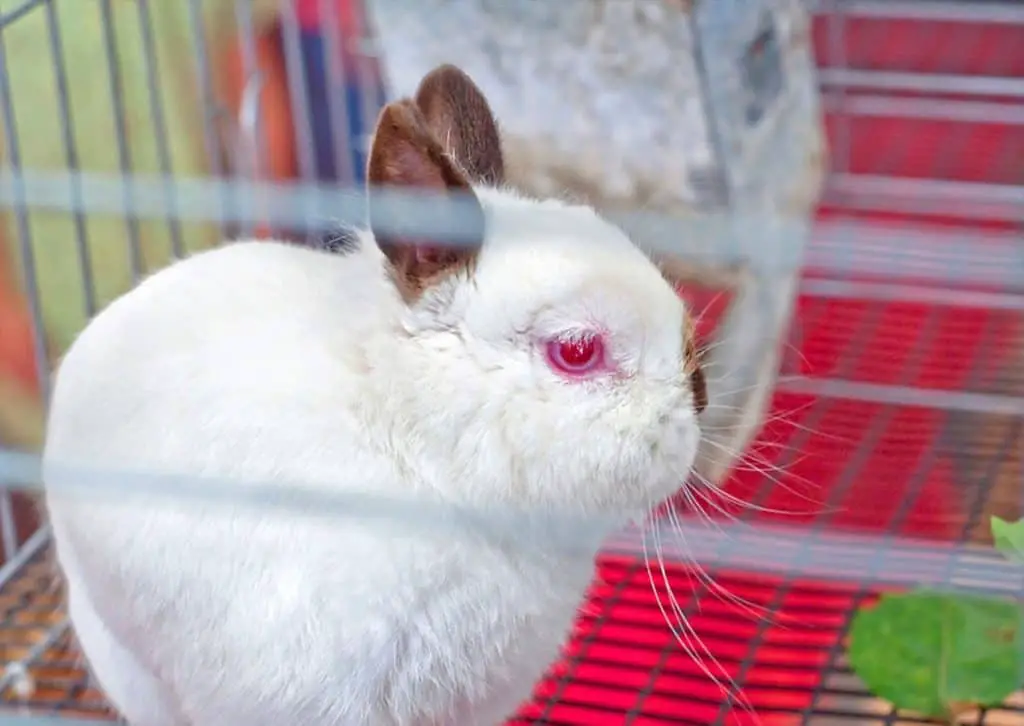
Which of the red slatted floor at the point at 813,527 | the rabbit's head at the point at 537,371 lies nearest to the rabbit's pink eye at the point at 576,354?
the rabbit's head at the point at 537,371

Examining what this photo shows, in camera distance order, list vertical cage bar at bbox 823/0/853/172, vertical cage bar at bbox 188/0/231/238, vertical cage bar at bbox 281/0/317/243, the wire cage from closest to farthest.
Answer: the wire cage, vertical cage bar at bbox 188/0/231/238, vertical cage bar at bbox 281/0/317/243, vertical cage bar at bbox 823/0/853/172

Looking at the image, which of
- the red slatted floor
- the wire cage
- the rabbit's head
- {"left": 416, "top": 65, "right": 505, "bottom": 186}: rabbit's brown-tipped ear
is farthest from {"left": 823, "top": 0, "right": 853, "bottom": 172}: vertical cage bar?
the rabbit's head

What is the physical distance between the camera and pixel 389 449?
2.68 feet

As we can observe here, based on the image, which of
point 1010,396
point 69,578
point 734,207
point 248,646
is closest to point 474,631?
point 248,646

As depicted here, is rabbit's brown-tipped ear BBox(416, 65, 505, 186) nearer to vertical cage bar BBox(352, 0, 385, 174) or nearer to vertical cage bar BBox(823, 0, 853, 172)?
vertical cage bar BBox(352, 0, 385, 174)

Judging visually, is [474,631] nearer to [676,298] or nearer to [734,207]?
[676,298]

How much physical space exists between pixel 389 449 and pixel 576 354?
0.13 metres

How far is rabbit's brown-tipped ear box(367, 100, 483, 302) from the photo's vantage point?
0.71 meters

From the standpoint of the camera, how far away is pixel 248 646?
0.82 metres

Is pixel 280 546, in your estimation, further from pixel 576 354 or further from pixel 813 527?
pixel 813 527

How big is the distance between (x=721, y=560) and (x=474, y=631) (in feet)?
0.52

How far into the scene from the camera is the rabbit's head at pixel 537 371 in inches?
31.0

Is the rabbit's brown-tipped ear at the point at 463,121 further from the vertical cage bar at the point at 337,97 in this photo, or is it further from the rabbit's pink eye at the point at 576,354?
the vertical cage bar at the point at 337,97

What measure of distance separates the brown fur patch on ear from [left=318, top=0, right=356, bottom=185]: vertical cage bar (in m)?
0.83
